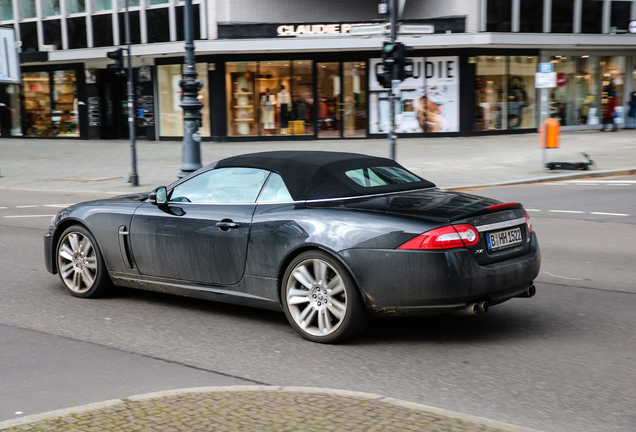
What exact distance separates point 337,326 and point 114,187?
529 inches

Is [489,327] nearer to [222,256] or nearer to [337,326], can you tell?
[337,326]

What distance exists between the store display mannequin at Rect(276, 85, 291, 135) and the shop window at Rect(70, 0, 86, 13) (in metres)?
9.90

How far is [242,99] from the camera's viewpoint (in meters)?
30.5

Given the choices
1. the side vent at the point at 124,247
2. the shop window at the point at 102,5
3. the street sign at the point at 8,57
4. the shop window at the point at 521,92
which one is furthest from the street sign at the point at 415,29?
the shop window at the point at 102,5

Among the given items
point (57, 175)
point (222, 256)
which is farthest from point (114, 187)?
point (222, 256)

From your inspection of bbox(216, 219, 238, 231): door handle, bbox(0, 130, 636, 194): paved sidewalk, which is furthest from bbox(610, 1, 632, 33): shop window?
bbox(216, 219, 238, 231): door handle

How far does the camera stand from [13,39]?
22562mm

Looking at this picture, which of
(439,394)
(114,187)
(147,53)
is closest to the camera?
(439,394)

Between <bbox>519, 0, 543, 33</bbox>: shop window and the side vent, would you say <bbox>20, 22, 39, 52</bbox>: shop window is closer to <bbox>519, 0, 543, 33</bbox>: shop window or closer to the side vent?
<bbox>519, 0, 543, 33</bbox>: shop window

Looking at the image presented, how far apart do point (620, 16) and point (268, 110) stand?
50.6 ft

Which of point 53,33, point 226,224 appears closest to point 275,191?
point 226,224

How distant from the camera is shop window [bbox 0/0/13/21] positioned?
35.2 meters

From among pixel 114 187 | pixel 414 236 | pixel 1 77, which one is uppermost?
pixel 1 77

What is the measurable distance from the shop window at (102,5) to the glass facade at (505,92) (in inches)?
625
